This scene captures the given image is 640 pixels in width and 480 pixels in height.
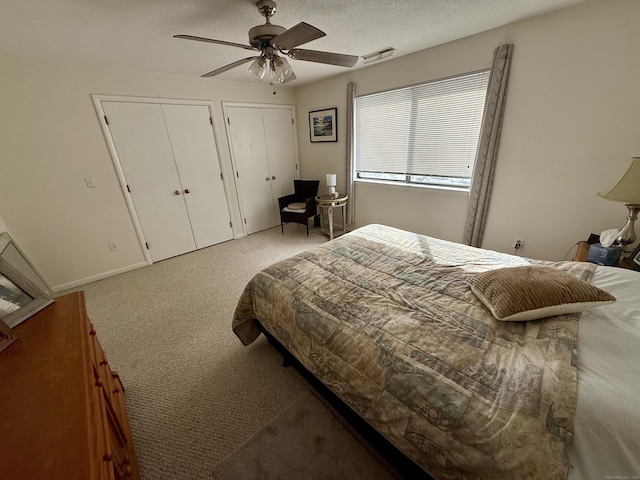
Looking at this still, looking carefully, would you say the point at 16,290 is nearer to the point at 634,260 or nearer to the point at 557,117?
the point at 634,260

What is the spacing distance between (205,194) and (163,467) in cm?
313

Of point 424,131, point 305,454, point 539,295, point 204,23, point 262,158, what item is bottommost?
point 305,454

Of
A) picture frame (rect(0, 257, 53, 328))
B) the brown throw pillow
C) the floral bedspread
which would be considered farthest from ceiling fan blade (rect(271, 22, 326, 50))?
picture frame (rect(0, 257, 53, 328))

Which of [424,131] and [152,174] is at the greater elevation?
[424,131]

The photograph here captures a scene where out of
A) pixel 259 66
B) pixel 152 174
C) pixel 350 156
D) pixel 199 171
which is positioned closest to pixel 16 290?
pixel 259 66

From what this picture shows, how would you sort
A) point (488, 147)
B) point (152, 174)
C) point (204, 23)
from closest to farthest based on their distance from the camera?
point (204, 23), point (488, 147), point (152, 174)

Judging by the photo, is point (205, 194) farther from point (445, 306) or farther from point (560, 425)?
point (560, 425)

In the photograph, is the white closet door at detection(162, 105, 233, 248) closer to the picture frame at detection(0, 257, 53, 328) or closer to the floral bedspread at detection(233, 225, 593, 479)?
the floral bedspread at detection(233, 225, 593, 479)

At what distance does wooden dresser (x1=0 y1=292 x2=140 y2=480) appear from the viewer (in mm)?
559

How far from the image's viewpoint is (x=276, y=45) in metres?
1.49

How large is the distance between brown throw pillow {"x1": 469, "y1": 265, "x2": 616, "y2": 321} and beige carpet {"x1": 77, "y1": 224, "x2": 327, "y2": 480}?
4.03 ft

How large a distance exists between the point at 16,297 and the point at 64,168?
2318 millimetres

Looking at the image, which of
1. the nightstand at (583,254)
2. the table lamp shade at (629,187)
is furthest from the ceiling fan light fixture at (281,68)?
the nightstand at (583,254)

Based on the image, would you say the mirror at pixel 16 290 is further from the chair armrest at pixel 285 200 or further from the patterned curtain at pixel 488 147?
the patterned curtain at pixel 488 147
